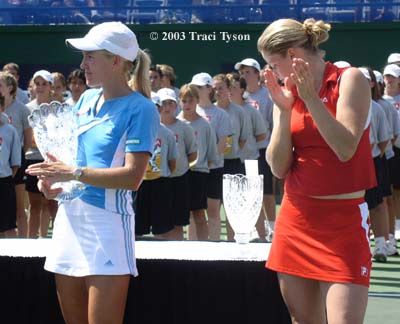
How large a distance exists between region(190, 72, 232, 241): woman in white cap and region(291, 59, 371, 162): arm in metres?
6.90

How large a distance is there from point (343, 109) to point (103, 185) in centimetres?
99

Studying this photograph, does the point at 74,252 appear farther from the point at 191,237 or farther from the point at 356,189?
the point at 191,237

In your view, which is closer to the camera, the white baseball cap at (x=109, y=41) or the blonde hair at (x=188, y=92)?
the white baseball cap at (x=109, y=41)

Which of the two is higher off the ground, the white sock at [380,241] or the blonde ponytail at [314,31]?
the blonde ponytail at [314,31]

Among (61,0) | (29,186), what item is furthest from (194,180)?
(61,0)

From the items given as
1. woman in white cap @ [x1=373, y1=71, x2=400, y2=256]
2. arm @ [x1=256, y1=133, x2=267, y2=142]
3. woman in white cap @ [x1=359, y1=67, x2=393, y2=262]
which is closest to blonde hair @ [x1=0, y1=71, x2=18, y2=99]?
arm @ [x1=256, y1=133, x2=267, y2=142]

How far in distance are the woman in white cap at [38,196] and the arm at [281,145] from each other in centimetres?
673

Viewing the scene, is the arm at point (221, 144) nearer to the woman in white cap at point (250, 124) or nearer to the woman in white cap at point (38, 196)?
the woman in white cap at point (250, 124)

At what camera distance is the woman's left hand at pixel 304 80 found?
4.00m

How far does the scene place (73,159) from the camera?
174 inches

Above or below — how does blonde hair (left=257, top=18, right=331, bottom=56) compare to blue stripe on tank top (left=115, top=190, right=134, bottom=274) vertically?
above

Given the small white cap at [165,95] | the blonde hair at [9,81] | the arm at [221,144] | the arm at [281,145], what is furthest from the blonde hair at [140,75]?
the arm at [221,144]

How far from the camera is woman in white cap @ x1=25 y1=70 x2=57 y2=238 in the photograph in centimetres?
1094

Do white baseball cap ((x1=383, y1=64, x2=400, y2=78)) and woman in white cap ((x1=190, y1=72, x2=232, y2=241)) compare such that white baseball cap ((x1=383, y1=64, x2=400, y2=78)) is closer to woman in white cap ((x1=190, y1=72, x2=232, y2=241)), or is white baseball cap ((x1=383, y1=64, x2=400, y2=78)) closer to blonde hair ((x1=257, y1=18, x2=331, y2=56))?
woman in white cap ((x1=190, y1=72, x2=232, y2=241))
